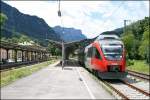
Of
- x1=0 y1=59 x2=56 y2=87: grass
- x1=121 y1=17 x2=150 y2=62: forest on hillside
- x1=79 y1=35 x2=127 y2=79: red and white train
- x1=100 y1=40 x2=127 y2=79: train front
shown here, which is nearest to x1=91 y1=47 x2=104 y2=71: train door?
x1=79 y1=35 x2=127 y2=79: red and white train

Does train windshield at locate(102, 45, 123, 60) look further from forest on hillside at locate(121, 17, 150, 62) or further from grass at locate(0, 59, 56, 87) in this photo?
forest on hillside at locate(121, 17, 150, 62)

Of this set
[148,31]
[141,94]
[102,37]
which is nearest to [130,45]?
[148,31]

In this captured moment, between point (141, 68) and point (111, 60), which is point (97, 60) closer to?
point (111, 60)

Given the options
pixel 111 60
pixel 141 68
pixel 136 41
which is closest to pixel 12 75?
pixel 111 60

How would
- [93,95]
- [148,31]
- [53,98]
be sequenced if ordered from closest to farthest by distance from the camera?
[53,98], [93,95], [148,31]

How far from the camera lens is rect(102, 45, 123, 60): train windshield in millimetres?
29650

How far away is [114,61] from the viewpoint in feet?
96.7

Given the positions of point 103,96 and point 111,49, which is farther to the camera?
point 111,49

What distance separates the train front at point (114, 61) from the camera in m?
29.4

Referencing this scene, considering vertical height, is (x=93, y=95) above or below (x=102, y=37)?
below

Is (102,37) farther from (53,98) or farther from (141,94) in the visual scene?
(53,98)

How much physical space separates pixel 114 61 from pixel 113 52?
713 millimetres

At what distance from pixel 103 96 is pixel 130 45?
87343 millimetres

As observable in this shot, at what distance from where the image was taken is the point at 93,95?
1930cm
